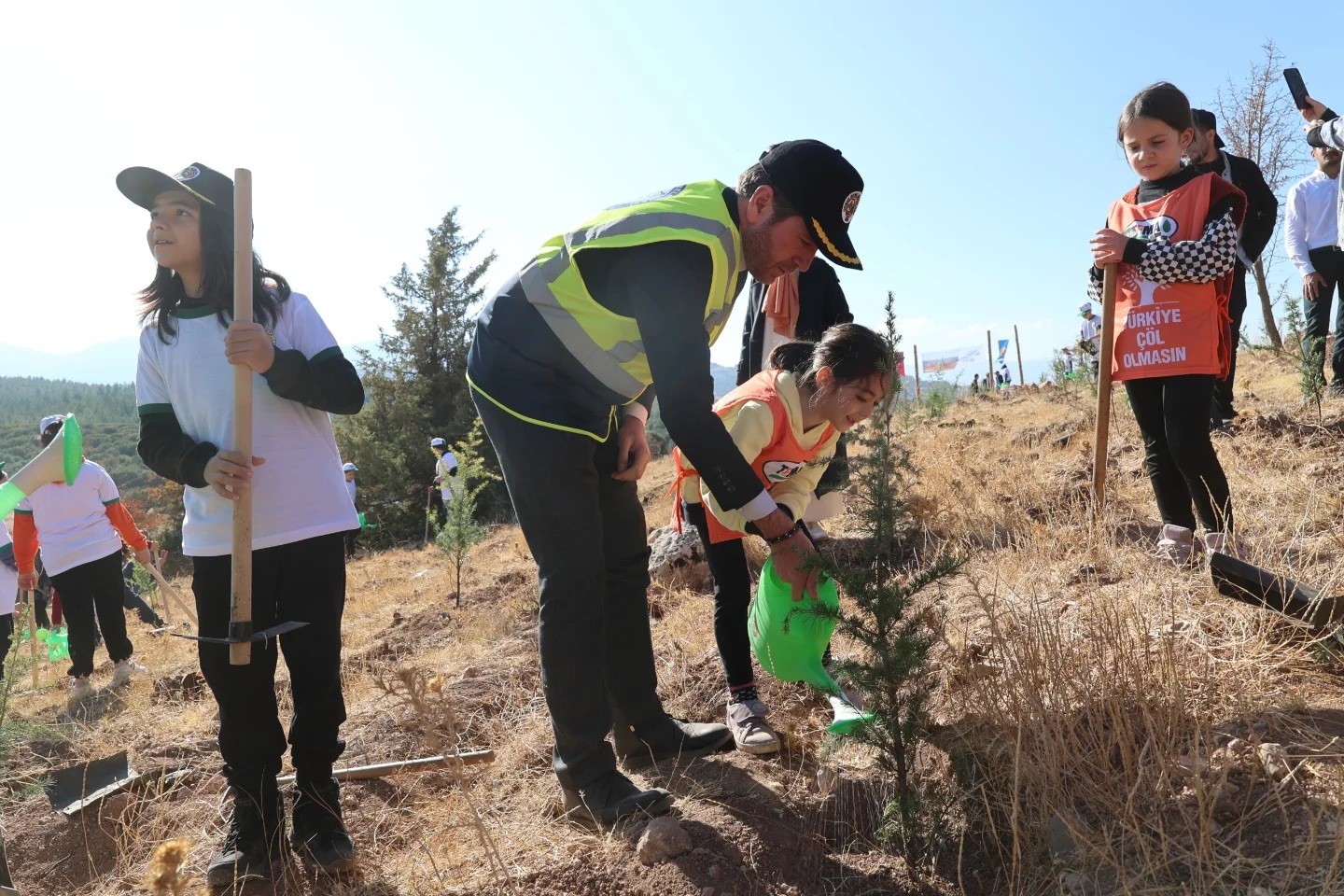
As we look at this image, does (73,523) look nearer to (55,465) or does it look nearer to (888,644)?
(55,465)

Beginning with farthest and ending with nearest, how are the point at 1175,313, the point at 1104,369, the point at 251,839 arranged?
the point at 1104,369
the point at 1175,313
the point at 251,839

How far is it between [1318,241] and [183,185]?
6341mm

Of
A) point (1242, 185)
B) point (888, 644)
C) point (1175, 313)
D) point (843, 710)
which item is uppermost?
point (1242, 185)

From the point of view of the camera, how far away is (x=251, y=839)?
2279mm

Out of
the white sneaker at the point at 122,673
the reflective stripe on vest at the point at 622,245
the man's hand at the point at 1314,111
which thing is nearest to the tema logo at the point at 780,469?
the reflective stripe on vest at the point at 622,245

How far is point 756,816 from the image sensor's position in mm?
2166

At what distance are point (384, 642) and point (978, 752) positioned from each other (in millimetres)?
5021

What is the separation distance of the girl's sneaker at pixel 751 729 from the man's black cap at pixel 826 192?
1373mm

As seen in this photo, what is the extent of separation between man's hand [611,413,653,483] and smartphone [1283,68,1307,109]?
361 centimetres

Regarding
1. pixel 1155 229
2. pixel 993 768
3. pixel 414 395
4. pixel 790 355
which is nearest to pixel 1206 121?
pixel 1155 229

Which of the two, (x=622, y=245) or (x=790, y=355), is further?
(x=790, y=355)

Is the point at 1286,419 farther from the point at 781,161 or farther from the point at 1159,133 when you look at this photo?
the point at 781,161

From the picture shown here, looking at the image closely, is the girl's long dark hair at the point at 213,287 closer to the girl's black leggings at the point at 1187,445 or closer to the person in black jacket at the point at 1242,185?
the girl's black leggings at the point at 1187,445

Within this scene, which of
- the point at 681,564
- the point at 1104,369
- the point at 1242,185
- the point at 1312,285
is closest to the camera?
the point at 1104,369
